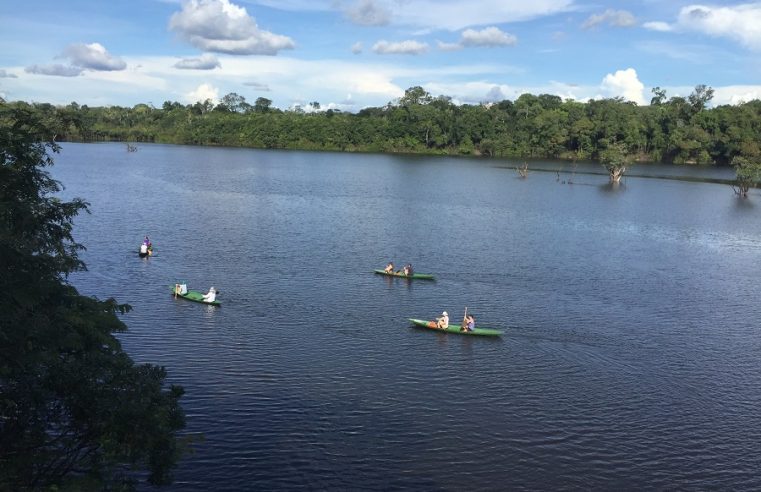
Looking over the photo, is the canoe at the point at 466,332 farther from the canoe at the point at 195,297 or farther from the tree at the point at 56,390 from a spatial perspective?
the tree at the point at 56,390

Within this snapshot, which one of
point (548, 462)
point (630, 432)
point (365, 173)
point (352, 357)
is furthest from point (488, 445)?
point (365, 173)

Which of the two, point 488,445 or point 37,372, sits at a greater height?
point 37,372

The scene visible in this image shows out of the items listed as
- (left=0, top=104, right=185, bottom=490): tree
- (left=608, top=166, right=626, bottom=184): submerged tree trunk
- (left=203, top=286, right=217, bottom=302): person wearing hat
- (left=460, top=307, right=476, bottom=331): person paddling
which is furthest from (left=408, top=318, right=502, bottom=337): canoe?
(left=608, top=166, right=626, bottom=184): submerged tree trunk

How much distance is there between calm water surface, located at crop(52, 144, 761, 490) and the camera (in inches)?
1093

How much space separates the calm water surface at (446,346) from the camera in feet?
91.0

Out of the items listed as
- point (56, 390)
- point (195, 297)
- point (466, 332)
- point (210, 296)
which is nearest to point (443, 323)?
point (466, 332)

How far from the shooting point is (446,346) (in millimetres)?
40344

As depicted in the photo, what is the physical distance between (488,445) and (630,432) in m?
7.14

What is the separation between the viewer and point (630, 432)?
30828 millimetres

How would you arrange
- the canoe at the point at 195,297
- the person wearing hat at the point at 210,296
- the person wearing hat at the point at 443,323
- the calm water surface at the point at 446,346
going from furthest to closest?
the canoe at the point at 195,297
the person wearing hat at the point at 210,296
the person wearing hat at the point at 443,323
the calm water surface at the point at 446,346

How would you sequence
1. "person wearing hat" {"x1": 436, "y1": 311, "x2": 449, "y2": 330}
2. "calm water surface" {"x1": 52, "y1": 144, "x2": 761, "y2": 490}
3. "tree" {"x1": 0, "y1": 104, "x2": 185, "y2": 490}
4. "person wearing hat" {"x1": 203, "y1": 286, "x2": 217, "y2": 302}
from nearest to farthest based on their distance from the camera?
1. "tree" {"x1": 0, "y1": 104, "x2": 185, "y2": 490}
2. "calm water surface" {"x1": 52, "y1": 144, "x2": 761, "y2": 490}
3. "person wearing hat" {"x1": 436, "y1": 311, "x2": 449, "y2": 330}
4. "person wearing hat" {"x1": 203, "y1": 286, "x2": 217, "y2": 302}

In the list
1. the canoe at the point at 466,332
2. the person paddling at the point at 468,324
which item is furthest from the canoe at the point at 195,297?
the person paddling at the point at 468,324

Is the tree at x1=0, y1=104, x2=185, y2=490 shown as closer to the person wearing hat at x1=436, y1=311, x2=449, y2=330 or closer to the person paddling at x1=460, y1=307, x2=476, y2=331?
the person wearing hat at x1=436, y1=311, x2=449, y2=330

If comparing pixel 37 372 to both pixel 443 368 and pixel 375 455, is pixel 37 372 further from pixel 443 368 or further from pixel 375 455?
pixel 443 368
